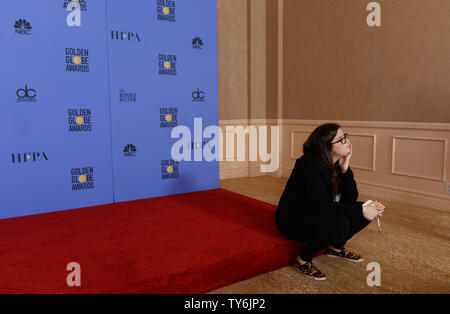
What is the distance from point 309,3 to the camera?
4645 millimetres

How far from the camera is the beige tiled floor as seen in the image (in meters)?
2.03

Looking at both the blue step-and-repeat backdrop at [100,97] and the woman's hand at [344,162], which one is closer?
the woman's hand at [344,162]

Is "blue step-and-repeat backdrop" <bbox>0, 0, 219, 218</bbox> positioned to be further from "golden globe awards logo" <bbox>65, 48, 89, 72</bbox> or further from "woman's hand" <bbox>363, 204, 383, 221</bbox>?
"woman's hand" <bbox>363, 204, 383, 221</bbox>

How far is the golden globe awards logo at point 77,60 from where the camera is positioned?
306 cm

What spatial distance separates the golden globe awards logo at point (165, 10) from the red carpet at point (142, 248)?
179 centimetres

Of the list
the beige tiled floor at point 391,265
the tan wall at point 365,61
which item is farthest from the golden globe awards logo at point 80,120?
the tan wall at point 365,61

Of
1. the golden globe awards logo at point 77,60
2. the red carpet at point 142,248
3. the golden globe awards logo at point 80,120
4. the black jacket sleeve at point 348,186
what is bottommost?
the red carpet at point 142,248

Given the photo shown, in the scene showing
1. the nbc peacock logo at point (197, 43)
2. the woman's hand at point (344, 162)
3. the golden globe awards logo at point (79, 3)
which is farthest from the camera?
the nbc peacock logo at point (197, 43)

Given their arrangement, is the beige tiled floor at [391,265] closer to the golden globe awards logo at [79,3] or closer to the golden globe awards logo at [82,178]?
the golden globe awards logo at [82,178]

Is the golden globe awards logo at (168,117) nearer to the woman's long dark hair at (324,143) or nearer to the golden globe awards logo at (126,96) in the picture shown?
the golden globe awards logo at (126,96)

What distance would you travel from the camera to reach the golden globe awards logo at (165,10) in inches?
136

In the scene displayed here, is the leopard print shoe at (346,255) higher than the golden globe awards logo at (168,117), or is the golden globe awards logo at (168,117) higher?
the golden globe awards logo at (168,117)

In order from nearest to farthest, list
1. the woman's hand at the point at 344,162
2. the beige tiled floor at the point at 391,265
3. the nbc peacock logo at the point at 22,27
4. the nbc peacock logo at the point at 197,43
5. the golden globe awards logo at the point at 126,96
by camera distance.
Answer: the beige tiled floor at the point at 391,265
the woman's hand at the point at 344,162
the nbc peacock logo at the point at 22,27
the golden globe awards logo at the point at 126,96
the nbc peacock logo at the point at 197,43

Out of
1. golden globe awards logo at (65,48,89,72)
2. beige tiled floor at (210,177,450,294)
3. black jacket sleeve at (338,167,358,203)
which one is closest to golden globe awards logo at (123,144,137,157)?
golden globe awards logo at (65,48,89,72)
